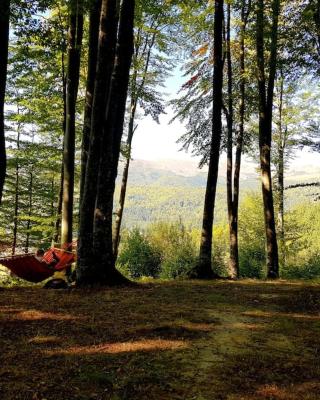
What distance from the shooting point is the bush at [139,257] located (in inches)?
1169

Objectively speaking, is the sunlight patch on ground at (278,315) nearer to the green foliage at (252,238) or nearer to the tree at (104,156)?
the tree at (104,156)

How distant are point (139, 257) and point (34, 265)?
70.8 feet

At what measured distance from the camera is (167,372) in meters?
3.42

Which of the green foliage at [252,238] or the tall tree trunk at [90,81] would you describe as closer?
the tall tree trunk at [90,81]

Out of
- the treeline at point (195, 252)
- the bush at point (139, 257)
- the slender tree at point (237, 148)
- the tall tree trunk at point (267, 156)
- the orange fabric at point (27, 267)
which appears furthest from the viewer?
the bush at point (139, 257)

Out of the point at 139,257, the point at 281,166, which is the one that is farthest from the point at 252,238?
the point at 281,166

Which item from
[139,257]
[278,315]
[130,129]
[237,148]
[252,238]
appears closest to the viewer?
[278,315]

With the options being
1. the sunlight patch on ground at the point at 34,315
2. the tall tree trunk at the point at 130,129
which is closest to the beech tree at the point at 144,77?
the tall tree trunk at the point at 130,129

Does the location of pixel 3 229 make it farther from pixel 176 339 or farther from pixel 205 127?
pixel 176 339

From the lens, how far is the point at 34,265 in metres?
8.78

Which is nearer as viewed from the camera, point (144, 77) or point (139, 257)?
point (144, 77)

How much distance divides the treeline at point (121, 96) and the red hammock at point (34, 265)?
105 centimetres

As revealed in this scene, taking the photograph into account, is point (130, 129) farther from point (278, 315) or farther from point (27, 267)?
point (278, 315)

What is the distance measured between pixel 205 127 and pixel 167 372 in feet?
36.8
